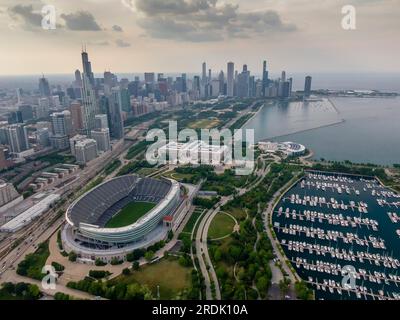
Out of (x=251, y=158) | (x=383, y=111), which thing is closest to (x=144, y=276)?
(x=251, y=158)

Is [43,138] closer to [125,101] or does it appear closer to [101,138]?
[101,138]

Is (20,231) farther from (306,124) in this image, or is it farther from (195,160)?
(306,124)

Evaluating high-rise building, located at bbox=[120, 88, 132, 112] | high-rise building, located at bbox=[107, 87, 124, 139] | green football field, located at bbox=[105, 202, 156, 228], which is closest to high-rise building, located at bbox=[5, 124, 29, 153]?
high-rise building, located at bbox=[107, 87, 124, 139]

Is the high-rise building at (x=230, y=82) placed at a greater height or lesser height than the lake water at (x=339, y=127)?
greater

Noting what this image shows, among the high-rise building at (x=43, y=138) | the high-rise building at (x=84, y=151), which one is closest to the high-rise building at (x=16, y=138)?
the high-rise building at (x=43, y=138)

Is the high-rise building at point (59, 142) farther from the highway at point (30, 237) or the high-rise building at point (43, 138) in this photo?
the highway at point (30, 237)
